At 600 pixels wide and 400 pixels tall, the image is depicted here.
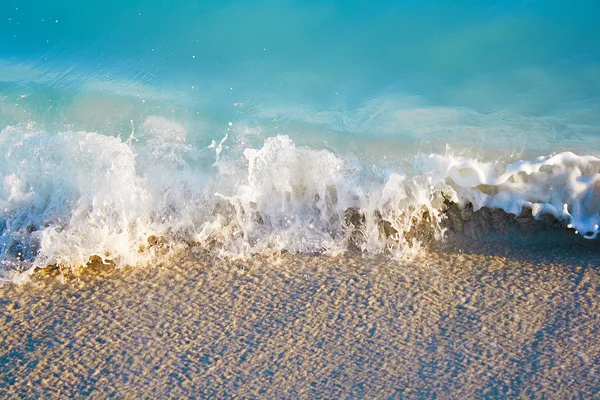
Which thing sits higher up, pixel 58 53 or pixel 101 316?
pixel 58 53

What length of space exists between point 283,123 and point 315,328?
1408 mm

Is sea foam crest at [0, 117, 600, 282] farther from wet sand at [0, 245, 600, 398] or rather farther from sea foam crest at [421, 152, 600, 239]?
wet sand at [0, 245, 600, 398]

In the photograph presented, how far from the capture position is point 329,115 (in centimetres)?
334

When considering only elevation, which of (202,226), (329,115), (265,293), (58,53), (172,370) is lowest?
(172,370)

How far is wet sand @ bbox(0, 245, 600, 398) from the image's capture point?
1938mm

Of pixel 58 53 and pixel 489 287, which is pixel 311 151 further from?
pixel 58 53

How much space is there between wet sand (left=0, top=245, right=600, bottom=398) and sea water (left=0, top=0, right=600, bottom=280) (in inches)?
6.6

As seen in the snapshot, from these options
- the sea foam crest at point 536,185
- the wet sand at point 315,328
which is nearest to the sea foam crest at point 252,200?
the sea foam crest at point 536,185

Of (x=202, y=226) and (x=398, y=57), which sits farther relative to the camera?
(x=398, y=57)

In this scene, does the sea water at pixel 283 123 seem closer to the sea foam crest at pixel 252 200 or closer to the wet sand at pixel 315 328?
the sea foam crest at pixel 252 200

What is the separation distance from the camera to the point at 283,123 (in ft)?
10.7

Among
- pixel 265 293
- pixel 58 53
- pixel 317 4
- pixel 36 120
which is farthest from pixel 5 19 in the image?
pixel 265 293

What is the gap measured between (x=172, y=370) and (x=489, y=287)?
120 centimetres

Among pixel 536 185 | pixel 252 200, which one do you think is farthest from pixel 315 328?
pixel 536 185
